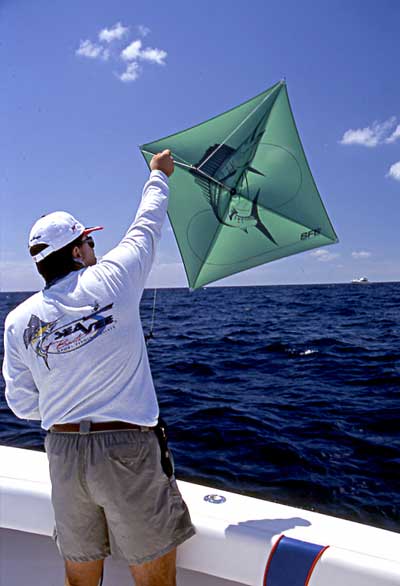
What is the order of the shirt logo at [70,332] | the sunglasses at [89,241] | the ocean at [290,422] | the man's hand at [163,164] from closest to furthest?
the shirt logo at [70,332] → the sunglasses at [89,241] → the man's hand at [163,164] → the ocean at [290,422]

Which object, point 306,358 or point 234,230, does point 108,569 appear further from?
point 306,358

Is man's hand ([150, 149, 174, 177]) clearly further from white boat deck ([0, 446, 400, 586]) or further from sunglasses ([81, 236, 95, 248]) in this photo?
white boat deck ([0, 446, 400, 586])

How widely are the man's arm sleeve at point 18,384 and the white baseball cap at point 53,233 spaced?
0.36 meters

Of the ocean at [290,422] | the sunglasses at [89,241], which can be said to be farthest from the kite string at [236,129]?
the ocean at [290,422]

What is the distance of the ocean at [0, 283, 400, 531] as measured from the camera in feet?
15.2

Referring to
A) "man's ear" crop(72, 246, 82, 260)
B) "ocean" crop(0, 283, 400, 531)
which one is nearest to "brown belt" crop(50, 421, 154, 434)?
"man's ear" crop(72, 246, 82, 260)

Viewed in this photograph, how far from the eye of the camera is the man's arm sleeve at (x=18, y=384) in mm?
1868

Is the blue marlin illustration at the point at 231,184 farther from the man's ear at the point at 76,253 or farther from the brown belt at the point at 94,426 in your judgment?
the brown belt at the point at 94,426

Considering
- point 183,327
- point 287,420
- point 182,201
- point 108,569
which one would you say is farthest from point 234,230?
point 183,327

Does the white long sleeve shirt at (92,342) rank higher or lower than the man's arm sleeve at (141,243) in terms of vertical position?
lower

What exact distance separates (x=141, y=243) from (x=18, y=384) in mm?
767

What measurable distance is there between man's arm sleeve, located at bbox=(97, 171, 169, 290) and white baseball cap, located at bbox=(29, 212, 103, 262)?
0.19m

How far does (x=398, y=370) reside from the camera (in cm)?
939

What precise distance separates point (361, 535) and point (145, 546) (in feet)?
3.15
